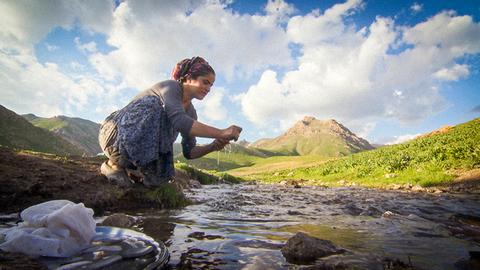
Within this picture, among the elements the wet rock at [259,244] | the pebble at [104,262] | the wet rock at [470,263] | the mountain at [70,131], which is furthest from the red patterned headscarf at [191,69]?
the mountain at [70,131]

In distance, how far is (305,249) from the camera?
2738 millimetres

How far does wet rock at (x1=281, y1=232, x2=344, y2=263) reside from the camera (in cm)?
267

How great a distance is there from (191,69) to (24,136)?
2711 inches

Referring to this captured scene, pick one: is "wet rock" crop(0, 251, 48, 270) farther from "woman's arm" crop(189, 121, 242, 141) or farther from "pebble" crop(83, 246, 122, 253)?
"woman's arm" crop(189, 121, 242, 141)

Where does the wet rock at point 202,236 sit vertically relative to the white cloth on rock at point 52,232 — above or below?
below

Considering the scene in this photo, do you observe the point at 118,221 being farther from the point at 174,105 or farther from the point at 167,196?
the point at 167,196

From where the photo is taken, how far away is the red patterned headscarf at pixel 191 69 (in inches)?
175

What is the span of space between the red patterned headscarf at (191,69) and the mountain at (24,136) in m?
58.7

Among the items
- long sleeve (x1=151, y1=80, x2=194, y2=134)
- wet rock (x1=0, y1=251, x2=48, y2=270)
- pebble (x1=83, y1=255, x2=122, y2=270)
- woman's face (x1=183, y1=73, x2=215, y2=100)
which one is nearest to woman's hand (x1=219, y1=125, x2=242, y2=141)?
long sleeve (x1=151, y1=80, x2=194, y2=134)

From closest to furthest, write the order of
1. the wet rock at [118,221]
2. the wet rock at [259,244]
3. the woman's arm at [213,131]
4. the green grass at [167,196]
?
the wet rock at [259,244]
the woman's arm at [213,131]
the wet rock at [118,221]
the green grass at [167,196]

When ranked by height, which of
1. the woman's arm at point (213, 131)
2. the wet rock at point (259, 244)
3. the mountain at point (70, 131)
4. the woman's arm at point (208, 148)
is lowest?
the wet rock at point (259, 244)

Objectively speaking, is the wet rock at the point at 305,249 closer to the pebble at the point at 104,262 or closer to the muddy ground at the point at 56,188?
the pebble at the point at 104,262

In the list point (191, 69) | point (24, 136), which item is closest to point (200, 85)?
point (191, 69)

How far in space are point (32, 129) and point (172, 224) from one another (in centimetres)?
7502
